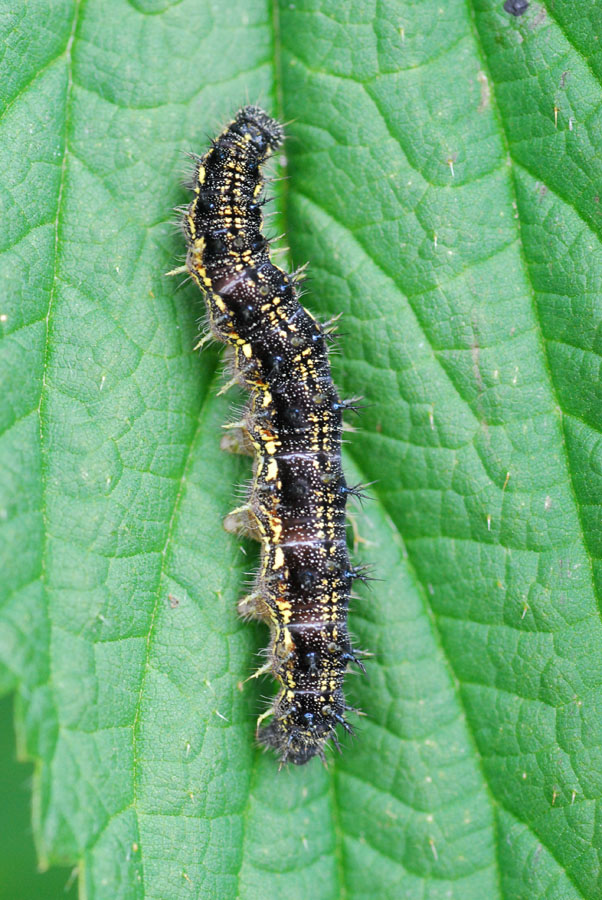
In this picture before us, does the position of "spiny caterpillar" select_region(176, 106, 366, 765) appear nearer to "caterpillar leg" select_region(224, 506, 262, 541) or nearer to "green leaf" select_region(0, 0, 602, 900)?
Result: "caterpillar leg" select_region(224, 506, 262, 541)

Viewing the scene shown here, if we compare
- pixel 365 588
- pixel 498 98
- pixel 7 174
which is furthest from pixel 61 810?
pixel 498 98

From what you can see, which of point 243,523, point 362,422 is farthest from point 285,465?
point 362,422

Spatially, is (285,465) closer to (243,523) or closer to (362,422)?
(243,523)

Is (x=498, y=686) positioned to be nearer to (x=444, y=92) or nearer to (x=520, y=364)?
Answer: (x=520, y=364)

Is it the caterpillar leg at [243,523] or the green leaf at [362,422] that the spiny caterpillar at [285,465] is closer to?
the caterpillar leg at [243,523]

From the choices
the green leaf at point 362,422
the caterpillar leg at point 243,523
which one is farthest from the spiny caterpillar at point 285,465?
the green leaf at point 362,422

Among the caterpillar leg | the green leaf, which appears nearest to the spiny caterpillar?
the caterpillar leg
